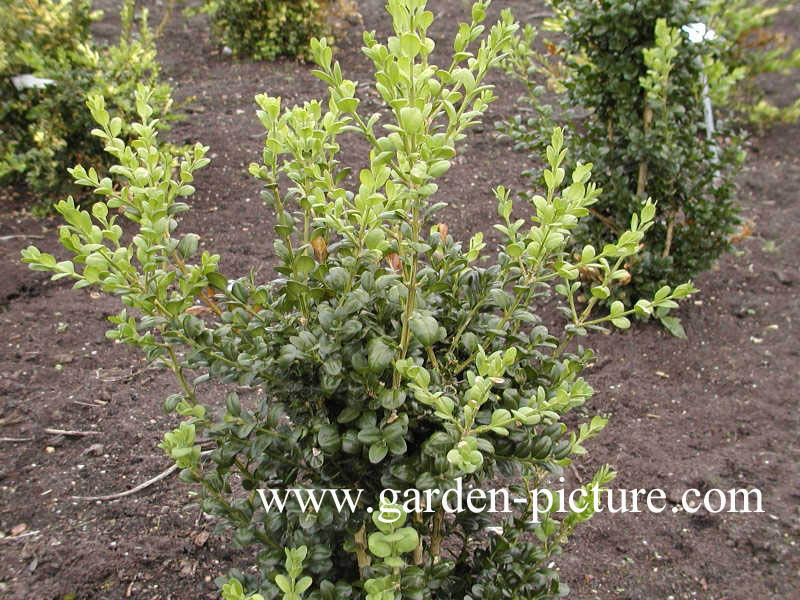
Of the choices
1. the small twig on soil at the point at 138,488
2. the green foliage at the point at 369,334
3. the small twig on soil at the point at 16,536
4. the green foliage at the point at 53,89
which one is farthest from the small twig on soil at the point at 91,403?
the green foliage at the point at 53,89

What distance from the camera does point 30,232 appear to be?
13.9ft

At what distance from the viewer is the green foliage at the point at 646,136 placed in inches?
132

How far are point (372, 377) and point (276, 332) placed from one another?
0.83 feet

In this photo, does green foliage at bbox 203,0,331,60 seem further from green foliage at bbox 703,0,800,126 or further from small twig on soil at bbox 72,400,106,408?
small twig on soil at bbox 72,400,106,408

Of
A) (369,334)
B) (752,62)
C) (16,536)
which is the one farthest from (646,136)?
(752,62)

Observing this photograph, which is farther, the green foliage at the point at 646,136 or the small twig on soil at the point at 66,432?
the green foliage at the point at 646,136

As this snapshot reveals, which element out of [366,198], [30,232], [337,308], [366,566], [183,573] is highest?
[366,198]

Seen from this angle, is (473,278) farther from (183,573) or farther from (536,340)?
(183,573)

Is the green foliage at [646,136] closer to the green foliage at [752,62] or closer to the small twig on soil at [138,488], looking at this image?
the green foliage at [752,62]

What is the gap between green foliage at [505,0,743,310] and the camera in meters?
3.36

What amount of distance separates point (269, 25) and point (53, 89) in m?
2.36

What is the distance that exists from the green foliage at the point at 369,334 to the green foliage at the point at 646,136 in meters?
1.96

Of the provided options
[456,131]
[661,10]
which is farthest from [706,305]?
[456,131]

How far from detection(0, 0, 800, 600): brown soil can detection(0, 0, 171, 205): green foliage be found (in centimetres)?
38
